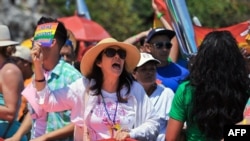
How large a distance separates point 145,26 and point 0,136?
56.3ft

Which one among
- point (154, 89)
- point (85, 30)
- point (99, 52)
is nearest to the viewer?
point (99, 52)

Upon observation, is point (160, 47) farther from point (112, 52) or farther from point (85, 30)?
point (85, 30)

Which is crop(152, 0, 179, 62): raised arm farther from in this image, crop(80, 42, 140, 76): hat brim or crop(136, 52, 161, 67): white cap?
crop(80, 42, 140, 76): hat brim

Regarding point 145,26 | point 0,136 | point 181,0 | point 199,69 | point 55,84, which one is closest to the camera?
point 199,69

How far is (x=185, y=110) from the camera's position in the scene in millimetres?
5570

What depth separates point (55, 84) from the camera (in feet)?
20.7

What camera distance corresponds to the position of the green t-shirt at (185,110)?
555 cm

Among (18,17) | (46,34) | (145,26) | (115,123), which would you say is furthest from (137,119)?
(145,26)

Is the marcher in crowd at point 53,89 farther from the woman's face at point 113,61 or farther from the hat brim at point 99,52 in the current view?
the woman's face at point 113,61

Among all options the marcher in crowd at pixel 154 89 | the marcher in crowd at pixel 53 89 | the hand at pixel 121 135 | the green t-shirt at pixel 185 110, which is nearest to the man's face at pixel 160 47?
the marcher in crowd at pixel 154 89

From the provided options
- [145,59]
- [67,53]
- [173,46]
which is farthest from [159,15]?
[145,59]

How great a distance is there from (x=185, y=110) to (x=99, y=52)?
31.6 inches

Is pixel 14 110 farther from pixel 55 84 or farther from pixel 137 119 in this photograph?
pixel 137 119

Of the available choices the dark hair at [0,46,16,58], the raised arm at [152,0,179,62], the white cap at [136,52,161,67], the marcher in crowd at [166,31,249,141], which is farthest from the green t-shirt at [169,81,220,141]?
the raised arm at [152,0,179,62]
